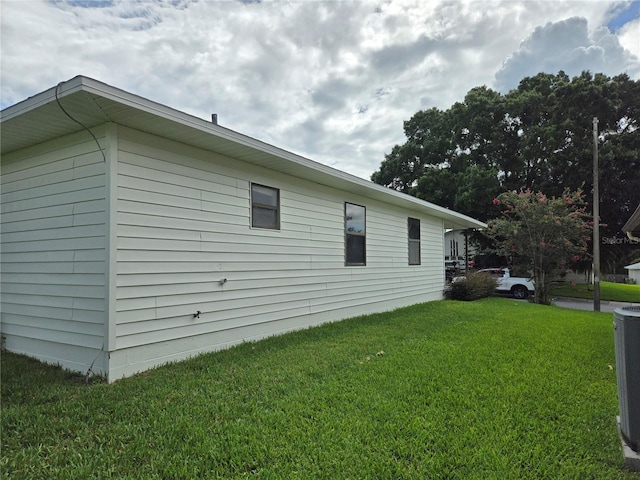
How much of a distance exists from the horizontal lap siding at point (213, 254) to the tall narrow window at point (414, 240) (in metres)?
3.19

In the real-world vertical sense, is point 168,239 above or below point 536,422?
above

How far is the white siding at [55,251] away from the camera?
4.08m

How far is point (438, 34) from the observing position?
30.7 feet

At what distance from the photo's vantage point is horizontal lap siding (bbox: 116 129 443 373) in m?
4.16

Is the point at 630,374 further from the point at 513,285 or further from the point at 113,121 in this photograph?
the point at 513,285

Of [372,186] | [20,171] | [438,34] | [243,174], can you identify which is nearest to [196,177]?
[243,174]

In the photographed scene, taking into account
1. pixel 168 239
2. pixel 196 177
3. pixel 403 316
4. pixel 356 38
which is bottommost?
pixel 403 316

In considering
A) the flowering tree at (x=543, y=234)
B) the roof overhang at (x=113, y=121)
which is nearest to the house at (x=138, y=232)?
the roof overhang at (x=113, y=121)

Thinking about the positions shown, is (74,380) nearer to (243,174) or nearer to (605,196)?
(243,174)

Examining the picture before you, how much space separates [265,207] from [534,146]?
Answer: 1732cm

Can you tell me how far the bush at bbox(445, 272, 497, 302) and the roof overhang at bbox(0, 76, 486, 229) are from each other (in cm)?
847

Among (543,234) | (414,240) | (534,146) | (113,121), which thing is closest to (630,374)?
(113,121)

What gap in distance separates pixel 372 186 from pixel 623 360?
5.83 meters

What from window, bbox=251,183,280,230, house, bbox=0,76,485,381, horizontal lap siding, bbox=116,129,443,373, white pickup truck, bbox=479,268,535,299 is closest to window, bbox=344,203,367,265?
horizontal lap siding, bbox=116,129,443,373
